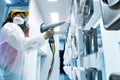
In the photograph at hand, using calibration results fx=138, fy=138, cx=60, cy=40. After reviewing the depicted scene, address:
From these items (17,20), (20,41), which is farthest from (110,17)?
(17,20)

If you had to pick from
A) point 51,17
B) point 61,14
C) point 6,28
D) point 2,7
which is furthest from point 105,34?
point 51,17

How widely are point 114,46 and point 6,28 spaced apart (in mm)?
1429

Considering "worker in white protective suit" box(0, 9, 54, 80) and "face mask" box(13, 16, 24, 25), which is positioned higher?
"face mask" box(13, 16, 24, 25)

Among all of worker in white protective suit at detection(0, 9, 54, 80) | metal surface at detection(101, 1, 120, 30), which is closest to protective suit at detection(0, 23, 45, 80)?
worker in white protective suit at detection(0, 9, 54, 80)

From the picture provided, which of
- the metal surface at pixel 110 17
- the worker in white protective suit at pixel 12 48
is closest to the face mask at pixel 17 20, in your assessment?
the worker in white protective suit at pixel 12 48

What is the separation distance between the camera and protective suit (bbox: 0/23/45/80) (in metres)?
1.72

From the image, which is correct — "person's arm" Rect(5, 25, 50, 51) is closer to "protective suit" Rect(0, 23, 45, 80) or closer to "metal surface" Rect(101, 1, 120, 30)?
"protective suit" Rect(0, 23, 45, 80)

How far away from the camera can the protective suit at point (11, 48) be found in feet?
5.65

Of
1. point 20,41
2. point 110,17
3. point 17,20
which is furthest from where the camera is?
point 17,20

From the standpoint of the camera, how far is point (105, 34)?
0.76 metres

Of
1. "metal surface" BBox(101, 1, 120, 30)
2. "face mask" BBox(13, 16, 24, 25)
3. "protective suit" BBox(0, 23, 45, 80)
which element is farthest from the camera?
"face mask" BBox(13, 16, 24, 25)

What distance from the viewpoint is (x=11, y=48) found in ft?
5.83

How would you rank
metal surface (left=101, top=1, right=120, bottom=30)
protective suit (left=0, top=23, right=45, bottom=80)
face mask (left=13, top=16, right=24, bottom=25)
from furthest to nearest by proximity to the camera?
face mask (left=13, top=16, right=24, bottom=25) < protective suit (left=0, top=23, right=45, bottom=80) < metal surface (left=101, top=1, right=120, bottom=30)

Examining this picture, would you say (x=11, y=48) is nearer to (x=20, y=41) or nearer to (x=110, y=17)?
(x=20, y=41)
